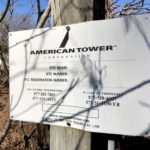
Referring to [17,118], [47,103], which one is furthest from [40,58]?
[17,118]

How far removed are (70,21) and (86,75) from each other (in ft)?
1.13

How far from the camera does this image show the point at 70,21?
230 centimetres

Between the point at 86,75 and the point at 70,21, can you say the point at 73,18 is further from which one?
the point at 86,75

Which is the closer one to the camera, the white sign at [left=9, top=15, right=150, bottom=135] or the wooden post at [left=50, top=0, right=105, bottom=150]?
the white sign at [left=9, top=15, right=150, bottom=135]

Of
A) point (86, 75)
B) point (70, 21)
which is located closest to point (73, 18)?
point (70, 21)

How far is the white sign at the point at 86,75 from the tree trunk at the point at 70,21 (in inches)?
2.2

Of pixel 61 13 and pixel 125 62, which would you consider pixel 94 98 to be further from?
pixel 61 13

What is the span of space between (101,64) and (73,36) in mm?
256

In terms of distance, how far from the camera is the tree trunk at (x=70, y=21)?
2236 millimetres

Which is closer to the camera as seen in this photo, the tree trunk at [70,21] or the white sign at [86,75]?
the white sign at [86,75]

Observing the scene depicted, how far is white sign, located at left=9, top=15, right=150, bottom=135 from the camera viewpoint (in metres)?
2.01

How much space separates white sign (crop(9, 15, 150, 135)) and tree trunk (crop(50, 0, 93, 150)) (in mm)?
56

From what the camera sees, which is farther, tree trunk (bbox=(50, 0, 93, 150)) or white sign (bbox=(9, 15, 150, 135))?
tree trunk (bbox=(50, 0, 93, 150))

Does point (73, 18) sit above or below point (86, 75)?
above
